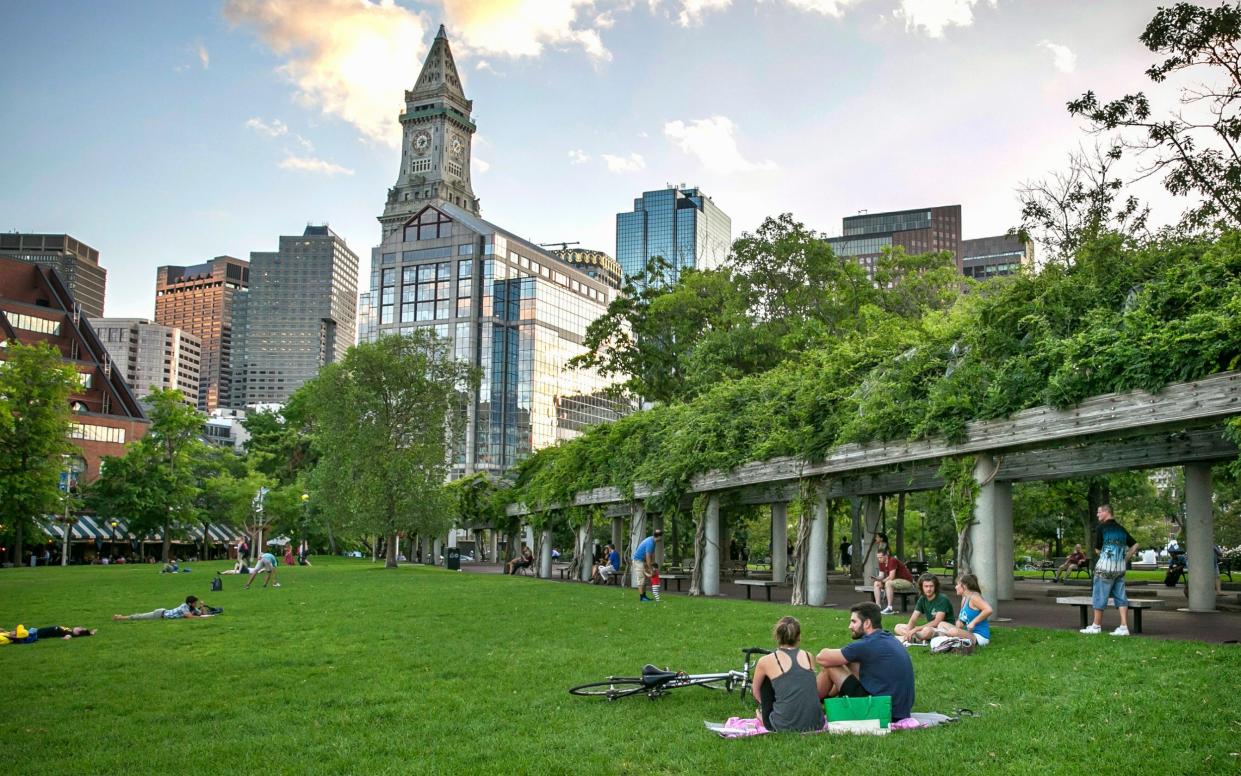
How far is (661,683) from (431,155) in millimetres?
193589

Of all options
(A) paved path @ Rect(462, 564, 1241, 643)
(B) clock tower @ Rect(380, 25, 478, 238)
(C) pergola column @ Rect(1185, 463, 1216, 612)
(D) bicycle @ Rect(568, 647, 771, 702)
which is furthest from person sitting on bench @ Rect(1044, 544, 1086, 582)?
(B) clock tower @ Rect(380, 25, 478, 238)

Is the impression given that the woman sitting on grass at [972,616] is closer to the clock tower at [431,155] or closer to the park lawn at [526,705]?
the park lawn at [526,705]

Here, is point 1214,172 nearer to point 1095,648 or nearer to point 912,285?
point 1095,648

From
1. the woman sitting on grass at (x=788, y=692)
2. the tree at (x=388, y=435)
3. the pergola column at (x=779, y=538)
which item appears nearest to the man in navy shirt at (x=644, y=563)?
the pergola column at (x=779, y=538)

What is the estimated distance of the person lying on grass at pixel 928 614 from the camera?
479 inches

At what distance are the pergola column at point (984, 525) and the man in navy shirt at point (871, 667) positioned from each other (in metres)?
8.41

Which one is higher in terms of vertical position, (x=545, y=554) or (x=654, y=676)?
(x=654, y=676)

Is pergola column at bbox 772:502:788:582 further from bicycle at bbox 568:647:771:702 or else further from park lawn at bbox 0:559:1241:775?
bicycle at bbox 568:647:771:702

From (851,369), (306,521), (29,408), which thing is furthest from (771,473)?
(306,521)

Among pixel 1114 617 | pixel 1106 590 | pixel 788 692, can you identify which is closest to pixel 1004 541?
pixel 1114 617

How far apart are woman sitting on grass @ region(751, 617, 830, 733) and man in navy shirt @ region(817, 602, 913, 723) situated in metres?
0.32

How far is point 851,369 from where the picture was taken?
2045 centimetres

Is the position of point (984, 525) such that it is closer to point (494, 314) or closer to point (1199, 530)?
point (1199, 530)

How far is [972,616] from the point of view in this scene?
40.3ft
